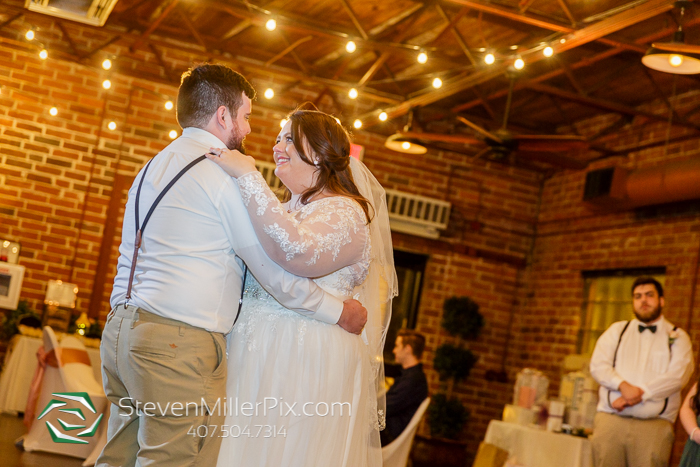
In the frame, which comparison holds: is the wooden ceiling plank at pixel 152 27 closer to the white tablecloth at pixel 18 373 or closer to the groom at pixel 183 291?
the white tablecloth at pixel 18 373

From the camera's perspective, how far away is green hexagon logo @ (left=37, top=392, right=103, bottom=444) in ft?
16.9

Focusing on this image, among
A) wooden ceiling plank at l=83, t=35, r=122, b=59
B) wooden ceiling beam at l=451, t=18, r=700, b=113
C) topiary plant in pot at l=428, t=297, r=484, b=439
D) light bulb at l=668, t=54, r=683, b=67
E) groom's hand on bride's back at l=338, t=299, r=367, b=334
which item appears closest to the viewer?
groom's hand on bride's back at l=338, t=299, r=367, b=334

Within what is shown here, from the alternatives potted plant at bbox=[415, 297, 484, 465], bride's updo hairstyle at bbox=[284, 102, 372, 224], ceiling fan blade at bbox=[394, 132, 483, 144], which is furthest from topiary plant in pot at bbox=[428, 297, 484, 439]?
bride's updo hairstyle at bbox=[284, 102, 372, 224]

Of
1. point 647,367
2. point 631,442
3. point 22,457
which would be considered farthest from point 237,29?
point 631,442

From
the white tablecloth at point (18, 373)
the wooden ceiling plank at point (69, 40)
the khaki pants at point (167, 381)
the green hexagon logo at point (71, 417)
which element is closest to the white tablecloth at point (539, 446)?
the green hexagon logo at point (71, 417)

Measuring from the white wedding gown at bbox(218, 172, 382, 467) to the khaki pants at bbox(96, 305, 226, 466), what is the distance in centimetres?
27

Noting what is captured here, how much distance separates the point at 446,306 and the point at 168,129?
12.1 feet

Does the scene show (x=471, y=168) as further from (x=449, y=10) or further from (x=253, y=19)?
(x=253, y=19)

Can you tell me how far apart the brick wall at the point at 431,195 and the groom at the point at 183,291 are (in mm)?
5694

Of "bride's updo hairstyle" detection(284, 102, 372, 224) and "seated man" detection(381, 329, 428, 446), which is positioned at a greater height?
"bride's updo hairstyle" detection(284, 102, 372, 224)

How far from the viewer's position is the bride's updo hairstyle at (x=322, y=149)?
2445 mm

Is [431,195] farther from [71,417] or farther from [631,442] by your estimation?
[71,417]

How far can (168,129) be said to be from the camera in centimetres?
822

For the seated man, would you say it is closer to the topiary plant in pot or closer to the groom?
the topiary plant in pot
